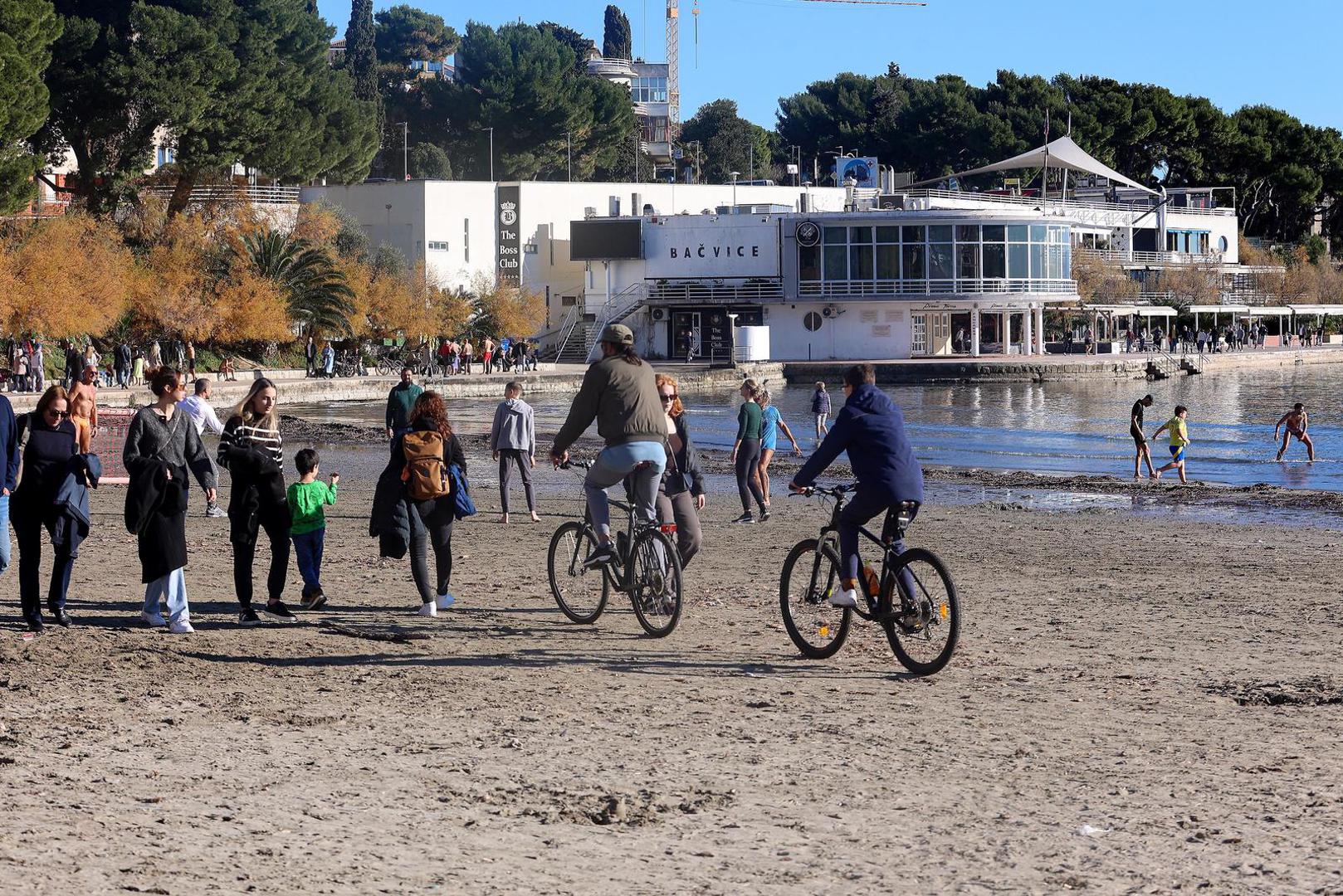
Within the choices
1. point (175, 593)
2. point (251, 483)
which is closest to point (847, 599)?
point (251, 483)

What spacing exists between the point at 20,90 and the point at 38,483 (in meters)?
40.5

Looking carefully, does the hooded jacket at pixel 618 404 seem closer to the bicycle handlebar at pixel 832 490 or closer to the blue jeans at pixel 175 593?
the bicycle handlebar at pixel 832 490

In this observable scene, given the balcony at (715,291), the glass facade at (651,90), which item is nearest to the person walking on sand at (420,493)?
the balcony at (715,291)

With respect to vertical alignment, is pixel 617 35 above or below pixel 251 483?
above

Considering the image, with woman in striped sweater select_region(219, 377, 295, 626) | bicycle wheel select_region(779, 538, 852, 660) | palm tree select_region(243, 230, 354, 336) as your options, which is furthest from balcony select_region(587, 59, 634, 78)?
bicycle wheel select_region(779, 538, 852, 660)

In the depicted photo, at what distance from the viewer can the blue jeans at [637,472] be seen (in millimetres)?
9203

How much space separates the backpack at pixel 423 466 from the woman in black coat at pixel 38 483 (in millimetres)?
1957

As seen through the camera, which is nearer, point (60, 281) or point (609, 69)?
point (60, 281)

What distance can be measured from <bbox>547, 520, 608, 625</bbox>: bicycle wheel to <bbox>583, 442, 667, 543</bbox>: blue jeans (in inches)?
23.4

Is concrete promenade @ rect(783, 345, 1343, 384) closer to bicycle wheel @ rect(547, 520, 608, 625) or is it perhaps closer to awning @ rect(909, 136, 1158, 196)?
awning @ rect(909, 136, 1158, 196)

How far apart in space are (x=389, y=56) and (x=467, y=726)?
6451 inches

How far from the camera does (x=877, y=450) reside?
331 inches

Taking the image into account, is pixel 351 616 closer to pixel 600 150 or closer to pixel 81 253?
pixel 81 253

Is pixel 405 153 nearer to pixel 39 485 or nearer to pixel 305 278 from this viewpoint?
pixel 305 278
